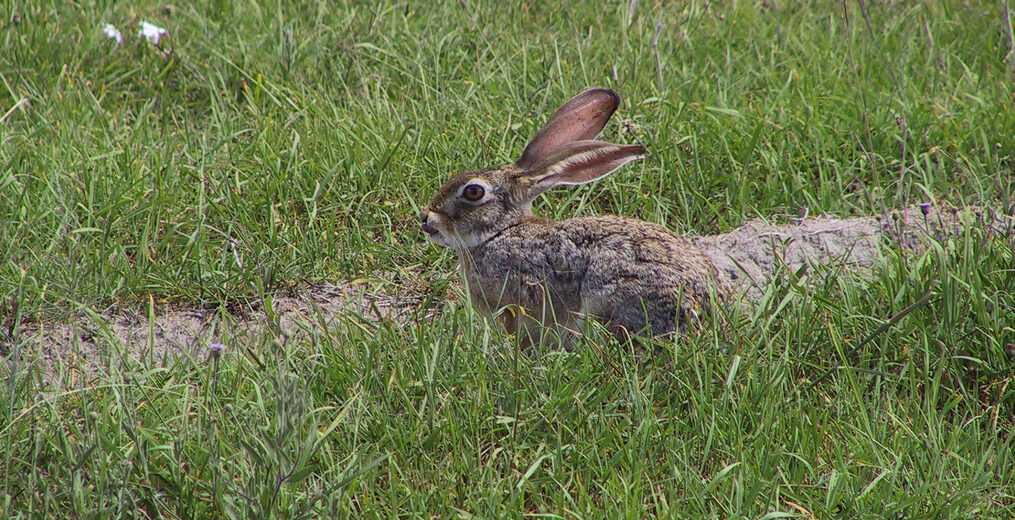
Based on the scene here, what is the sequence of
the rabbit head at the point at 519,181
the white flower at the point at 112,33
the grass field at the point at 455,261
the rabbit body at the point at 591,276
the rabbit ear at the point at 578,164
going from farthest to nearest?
the white flower at the point at 112,33 → the rabbit head at the point at 519,181 → the rabbit ear at the point at 578,164 → the rabbit body at the point at 591,276 → the grass field at the point at 455,261

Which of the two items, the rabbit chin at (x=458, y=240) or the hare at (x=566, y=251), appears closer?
the hare at (x=566, y=251)

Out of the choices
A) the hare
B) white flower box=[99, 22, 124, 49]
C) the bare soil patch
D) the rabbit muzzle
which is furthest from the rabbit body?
white flower box=[99, 22, 124, 49]

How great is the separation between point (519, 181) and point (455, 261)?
56cm

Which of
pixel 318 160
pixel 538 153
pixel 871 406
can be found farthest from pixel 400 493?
pixel 318 160

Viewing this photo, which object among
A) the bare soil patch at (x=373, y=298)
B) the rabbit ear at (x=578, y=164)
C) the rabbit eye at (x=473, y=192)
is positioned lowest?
the bare soil patch at (x=373, y=298)

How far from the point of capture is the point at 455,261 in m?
5.05

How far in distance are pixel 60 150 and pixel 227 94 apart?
3.02ft

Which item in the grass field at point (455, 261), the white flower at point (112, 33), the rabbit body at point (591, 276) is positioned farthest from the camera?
the white flower at point (112, 33)

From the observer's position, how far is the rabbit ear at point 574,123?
473cm

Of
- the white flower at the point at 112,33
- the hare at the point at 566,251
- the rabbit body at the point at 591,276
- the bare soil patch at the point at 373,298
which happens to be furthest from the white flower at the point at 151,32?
the rabbit body at the point at 591,276

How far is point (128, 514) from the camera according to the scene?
10.1 feet

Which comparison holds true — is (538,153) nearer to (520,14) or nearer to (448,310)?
(448,310)

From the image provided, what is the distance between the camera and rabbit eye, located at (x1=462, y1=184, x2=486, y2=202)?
184 inches

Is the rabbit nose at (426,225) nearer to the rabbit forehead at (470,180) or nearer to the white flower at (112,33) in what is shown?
the rabbit forehead at (470,180)
